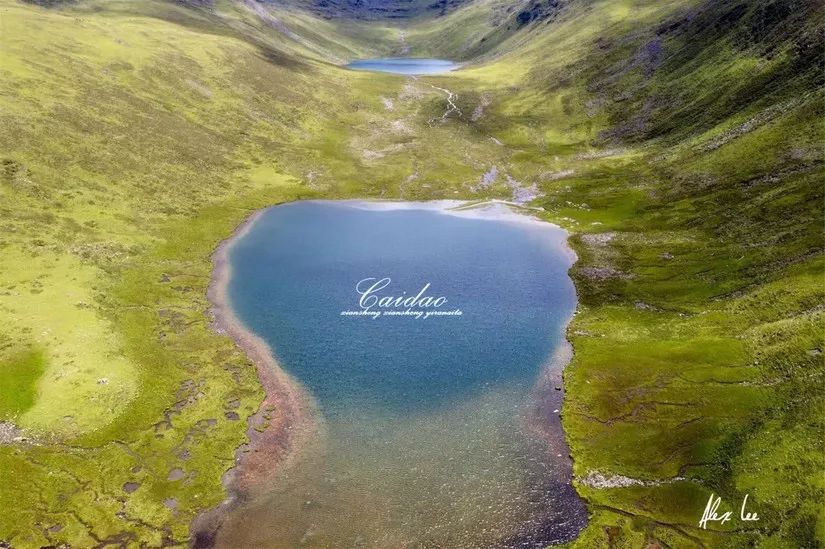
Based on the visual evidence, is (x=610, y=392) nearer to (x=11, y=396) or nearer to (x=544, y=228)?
(x=544, y=228)

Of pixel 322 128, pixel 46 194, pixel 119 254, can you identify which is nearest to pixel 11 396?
pixel 119 254

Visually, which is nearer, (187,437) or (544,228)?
(187,437)
